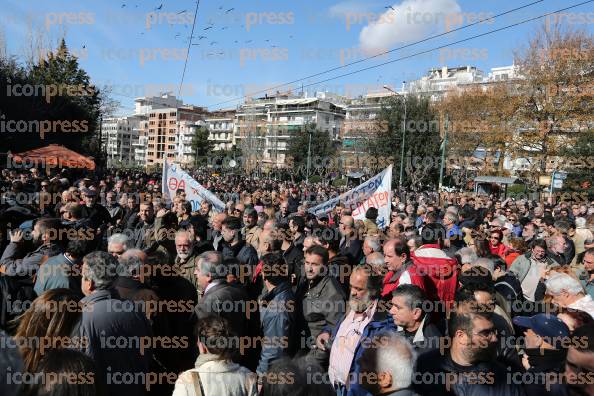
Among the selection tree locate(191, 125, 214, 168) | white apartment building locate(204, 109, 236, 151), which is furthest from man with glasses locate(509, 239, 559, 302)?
white apartment building locate(204, 109, 236, 151)

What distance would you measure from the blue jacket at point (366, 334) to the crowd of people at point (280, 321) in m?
0.02

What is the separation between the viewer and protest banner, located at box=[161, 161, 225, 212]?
34.1 ft

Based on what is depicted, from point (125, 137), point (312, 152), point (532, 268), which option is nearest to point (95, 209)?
point (532, 268)

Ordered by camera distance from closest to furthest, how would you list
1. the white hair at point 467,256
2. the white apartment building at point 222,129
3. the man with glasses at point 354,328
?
the man with glasses at point 354,328, the white hair at point 467,256, the white apartment building at point 222,129

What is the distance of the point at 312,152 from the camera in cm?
6178

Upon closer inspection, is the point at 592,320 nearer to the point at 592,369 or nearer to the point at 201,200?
the point at 592,369

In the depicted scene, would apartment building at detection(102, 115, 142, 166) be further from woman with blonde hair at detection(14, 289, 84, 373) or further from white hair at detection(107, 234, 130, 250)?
woman with blonde hair at detection(14, 289, 84, 373)

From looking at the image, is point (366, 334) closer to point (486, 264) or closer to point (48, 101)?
point (486, 264)

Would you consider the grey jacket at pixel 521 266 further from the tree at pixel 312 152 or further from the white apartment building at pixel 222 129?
the white apartment building at pixel 222 129

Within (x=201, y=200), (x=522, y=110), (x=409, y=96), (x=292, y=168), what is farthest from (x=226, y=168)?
(x=201, y=200)

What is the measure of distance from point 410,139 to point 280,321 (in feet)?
129

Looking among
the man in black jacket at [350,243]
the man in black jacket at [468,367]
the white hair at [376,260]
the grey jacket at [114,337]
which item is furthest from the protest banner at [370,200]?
the man in black jacket at [468,367]

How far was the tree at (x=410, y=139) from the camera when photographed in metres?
41.2

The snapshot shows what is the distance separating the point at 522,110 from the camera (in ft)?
101
